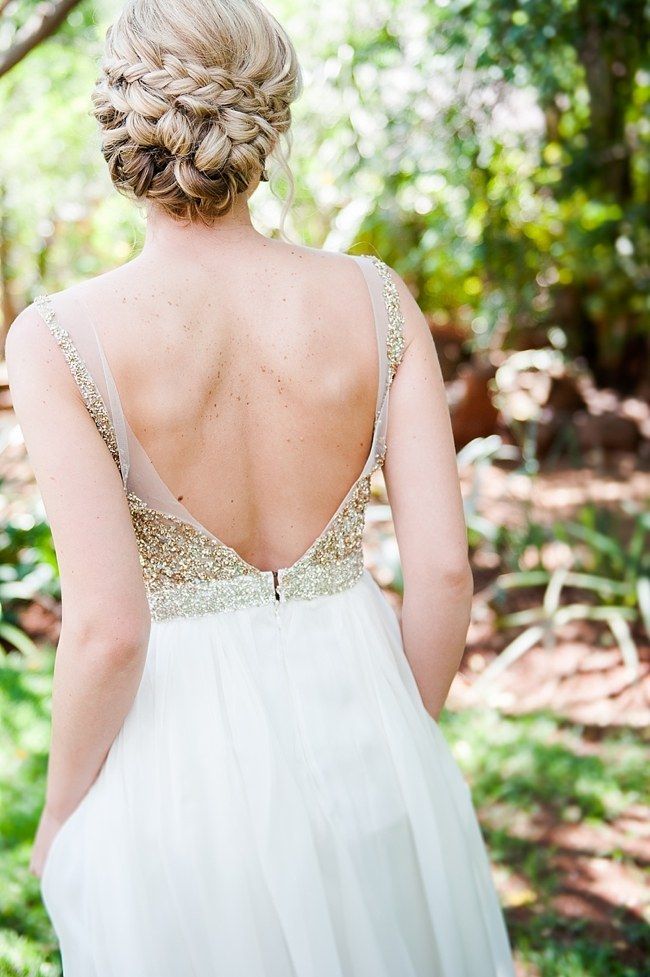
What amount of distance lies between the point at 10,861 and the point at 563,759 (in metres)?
1.93

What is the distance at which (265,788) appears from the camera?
1521 mm

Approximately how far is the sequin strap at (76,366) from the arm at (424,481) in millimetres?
503

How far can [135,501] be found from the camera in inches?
59.7

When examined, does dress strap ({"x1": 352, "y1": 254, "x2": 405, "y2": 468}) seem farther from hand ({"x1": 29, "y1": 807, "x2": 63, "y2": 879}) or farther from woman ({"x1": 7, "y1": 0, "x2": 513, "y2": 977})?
hand ({"x1": 29, "y1": 807, "x2": 63, "y2": 879})

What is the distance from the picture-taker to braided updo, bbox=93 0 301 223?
135 centimetres

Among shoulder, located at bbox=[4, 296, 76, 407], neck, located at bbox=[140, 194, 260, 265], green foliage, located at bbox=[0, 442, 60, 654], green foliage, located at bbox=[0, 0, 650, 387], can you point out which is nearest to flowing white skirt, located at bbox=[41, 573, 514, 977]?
shoulder, located at bbox=[4, 296, 76, 407]

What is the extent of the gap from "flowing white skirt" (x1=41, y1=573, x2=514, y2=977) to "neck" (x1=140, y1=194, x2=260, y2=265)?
601 mm

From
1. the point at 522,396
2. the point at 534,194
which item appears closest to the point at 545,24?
the point at 534,194

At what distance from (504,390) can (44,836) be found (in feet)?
21.2

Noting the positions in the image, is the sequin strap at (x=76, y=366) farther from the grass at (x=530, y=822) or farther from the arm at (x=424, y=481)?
the grass at (x=530, y=822)

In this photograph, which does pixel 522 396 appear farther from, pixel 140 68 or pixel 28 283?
pixel 140 68

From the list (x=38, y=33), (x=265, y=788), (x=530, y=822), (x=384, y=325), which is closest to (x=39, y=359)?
(x=384, y=325)

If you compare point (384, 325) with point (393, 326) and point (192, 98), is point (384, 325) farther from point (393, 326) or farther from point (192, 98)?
point (192, 98)

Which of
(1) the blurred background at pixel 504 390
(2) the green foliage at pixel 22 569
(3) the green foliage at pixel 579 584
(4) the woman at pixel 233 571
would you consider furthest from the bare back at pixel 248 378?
(2) the green foliage at pixel 22 569
